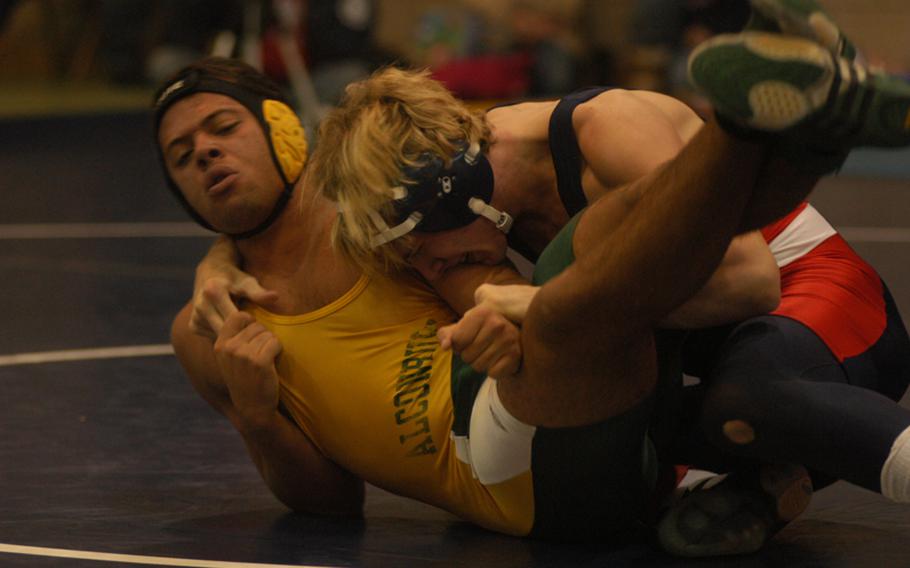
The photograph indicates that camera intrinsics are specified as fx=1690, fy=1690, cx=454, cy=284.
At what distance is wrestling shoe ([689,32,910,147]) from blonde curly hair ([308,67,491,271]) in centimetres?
76

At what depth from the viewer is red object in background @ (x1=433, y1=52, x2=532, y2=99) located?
9320 mm

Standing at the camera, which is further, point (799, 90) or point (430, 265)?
point (430, 265)

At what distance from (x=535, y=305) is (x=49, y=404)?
1805mm

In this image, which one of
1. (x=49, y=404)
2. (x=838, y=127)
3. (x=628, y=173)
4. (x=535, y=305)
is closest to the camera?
(x=838, y=127)

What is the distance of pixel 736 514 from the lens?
2533mm

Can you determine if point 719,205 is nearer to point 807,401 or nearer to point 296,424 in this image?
point 807,401

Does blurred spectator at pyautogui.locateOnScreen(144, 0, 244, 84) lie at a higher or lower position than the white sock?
lower

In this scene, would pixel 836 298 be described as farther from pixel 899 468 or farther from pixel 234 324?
pixel 234 324

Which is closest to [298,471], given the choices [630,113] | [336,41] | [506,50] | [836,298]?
[630,113]

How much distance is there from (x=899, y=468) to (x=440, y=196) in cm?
78

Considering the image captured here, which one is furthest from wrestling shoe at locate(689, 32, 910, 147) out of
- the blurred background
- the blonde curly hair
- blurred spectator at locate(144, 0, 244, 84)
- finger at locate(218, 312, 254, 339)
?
blurred spectator at locate(144, 0, 244, 84)

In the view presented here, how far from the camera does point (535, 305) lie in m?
2.18

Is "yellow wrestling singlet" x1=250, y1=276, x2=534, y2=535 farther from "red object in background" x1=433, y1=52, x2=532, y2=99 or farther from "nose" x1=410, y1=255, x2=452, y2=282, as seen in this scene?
"red object in background" x1=433, y1=52, x2=532, y2=99

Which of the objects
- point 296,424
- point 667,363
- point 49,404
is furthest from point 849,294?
point 49,404
